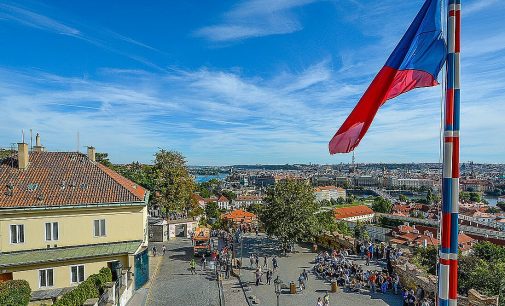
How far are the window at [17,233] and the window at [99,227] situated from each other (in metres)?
3.74

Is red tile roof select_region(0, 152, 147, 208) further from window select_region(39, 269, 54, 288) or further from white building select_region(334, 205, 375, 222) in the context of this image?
white building select_region(334, 205, 375, 222)

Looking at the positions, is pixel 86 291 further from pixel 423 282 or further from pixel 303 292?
pixel 423 282

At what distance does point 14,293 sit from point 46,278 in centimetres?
538

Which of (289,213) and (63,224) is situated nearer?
(63,224)

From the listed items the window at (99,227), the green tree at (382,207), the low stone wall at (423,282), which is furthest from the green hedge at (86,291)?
the green tree at (382,207)

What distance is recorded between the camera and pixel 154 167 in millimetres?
39344

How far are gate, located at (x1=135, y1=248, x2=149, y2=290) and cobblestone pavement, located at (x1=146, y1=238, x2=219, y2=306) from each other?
25.7 inches

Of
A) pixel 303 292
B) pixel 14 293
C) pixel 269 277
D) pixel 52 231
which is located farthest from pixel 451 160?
pixel 52 231

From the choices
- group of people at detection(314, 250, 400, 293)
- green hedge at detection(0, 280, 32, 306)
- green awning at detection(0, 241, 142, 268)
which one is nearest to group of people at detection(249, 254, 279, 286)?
group of people at detection(314, 250, 400, 293)

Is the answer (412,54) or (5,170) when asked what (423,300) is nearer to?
(412,54)

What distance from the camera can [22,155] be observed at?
2317cm

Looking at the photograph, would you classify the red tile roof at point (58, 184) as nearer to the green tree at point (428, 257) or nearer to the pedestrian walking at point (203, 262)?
the pedestrian walking at point (203, 262)

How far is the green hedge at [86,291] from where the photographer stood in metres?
13.9

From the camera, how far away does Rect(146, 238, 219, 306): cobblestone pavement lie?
762 inches
